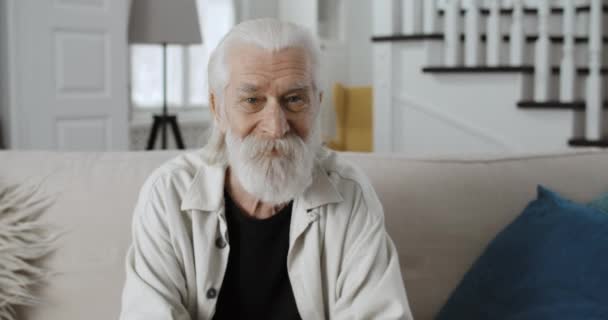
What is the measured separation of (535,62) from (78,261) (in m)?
3.23

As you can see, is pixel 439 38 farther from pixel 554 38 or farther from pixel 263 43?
pixel 263 43

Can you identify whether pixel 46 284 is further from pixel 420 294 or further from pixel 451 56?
pixel 451 56

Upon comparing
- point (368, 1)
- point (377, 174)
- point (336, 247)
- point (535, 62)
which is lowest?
point (336, 247)

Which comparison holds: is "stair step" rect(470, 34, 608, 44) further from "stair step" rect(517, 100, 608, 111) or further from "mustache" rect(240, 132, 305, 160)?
"mustache" rect(240, 132, 305, 160)

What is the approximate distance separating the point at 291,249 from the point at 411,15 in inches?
134

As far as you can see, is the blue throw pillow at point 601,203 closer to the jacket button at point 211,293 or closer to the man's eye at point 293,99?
the man's eye at point 293,99

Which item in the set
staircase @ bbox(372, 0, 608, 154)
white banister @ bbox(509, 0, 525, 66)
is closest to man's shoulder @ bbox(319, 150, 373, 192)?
staircase @ bbox(372, 0, 608, 154)

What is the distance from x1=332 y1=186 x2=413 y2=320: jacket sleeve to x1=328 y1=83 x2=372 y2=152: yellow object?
452 centimetres

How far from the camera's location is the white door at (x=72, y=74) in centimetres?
454

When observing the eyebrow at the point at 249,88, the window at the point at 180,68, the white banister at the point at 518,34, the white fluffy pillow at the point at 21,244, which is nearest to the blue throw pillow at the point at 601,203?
the eyebrow at the point at 249,88

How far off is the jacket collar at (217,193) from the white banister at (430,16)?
324 cm

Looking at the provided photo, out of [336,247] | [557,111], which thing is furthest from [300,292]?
[557,111]

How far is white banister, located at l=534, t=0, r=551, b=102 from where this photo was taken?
162 inches

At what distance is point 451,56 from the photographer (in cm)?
446
